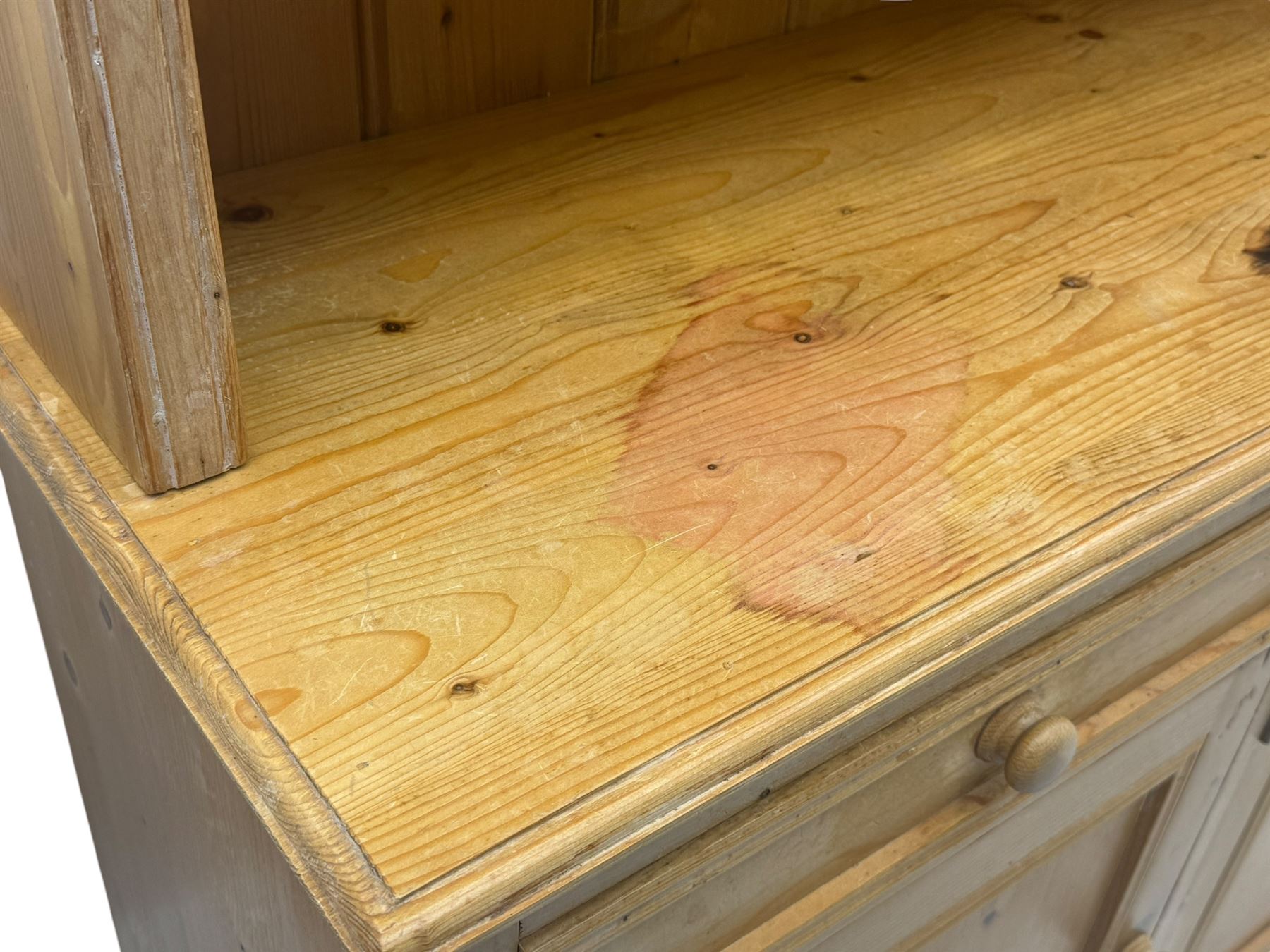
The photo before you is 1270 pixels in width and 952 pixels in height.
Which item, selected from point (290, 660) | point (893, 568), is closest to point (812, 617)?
point (893, 568)

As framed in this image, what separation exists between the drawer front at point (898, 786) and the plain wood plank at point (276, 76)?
1.59 ft

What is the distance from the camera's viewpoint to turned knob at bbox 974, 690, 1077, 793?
0.66 m

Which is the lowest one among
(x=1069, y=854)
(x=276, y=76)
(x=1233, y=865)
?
(x=1233, y=865)

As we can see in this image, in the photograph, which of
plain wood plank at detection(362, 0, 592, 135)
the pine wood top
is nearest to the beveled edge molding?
the pine wood top

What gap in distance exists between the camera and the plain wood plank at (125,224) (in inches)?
18.7

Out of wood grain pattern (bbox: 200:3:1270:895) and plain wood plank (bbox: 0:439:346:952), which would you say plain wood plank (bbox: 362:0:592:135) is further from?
plain wood plank (bbox: 0:439:346:952)

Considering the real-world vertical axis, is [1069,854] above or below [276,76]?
below

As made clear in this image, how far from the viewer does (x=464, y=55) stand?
860 mm

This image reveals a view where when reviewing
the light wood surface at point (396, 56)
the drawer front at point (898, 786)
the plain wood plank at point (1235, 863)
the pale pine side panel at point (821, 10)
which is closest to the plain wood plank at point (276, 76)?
the light wood surface at point (396, 56)

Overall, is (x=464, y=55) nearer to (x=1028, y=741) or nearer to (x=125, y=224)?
(x=125, y=224)

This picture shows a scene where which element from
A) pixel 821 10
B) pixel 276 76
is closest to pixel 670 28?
pixel 821 10

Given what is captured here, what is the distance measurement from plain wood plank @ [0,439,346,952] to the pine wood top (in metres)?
0.10

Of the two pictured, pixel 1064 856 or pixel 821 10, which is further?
pixel 821 10

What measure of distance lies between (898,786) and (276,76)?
20.9 inches
